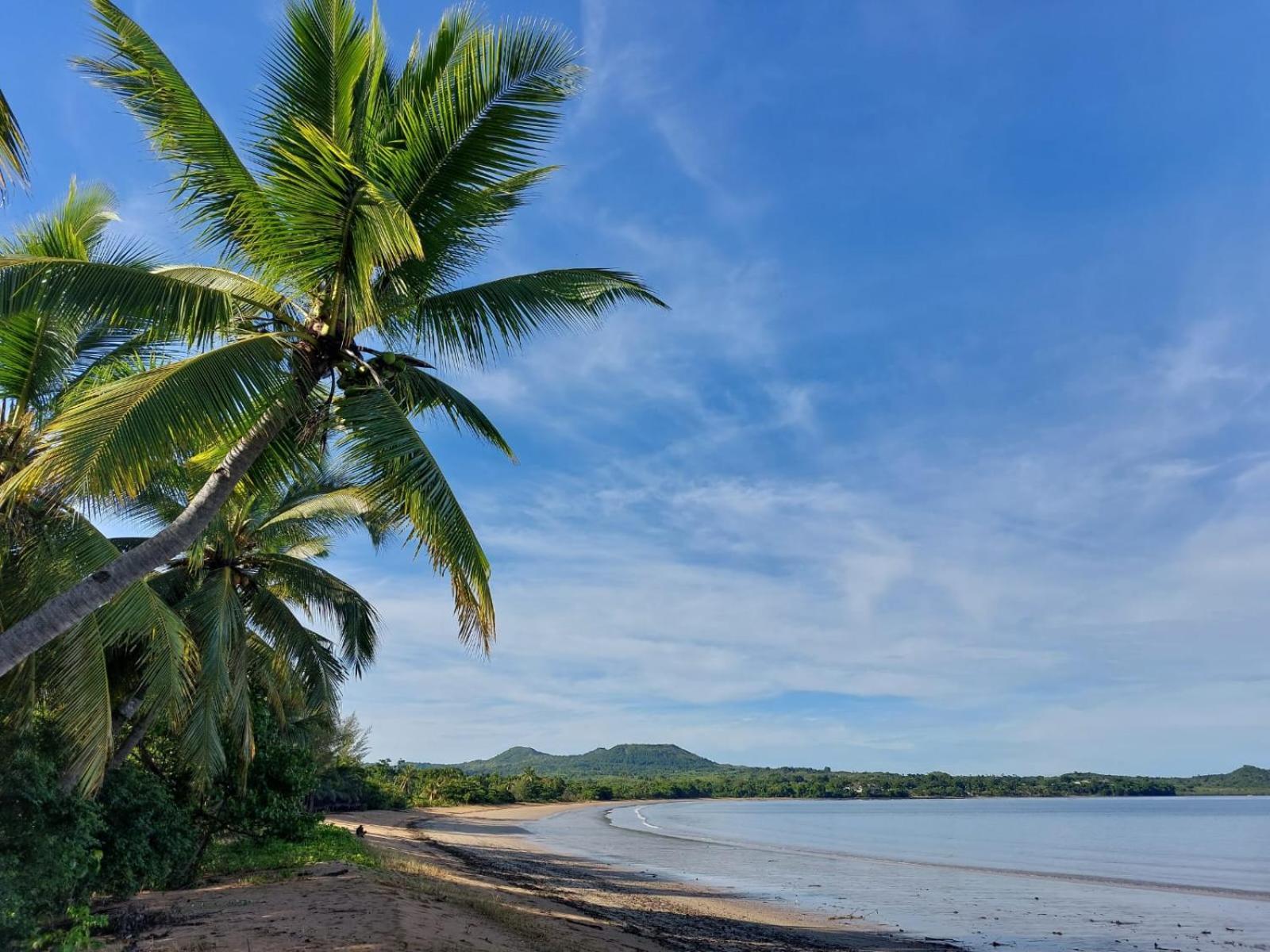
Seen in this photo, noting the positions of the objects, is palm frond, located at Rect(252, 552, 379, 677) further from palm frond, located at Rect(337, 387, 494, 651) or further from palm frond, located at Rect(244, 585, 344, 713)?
palm frond, located at Rect(337, 387, 494, 651)

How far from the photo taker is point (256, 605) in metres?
13.4

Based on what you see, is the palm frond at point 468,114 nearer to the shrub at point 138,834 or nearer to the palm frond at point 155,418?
the palm frond at point 155,418

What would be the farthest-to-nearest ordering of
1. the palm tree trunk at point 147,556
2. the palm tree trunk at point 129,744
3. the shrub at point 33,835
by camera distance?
the palm tree trunk at point 129,744, the shrub at point 33,835, the palm tree trunk at point 147,556

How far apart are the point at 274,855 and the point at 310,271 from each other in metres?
13.3

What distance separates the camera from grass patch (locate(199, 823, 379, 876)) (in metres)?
14.5

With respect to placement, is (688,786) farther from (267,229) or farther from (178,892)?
(267,229)

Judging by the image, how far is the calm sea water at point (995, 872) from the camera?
56.1ft

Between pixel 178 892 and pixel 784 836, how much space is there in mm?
39488

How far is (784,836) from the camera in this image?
45.9 meters

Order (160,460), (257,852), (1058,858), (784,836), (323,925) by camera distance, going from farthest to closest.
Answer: (784,836) < (1058,858) < (257,852) < (323,925) < (160,460)

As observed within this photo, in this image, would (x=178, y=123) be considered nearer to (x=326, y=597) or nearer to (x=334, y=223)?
(x=334, y=223)

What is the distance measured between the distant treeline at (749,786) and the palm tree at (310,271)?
54.2 meters

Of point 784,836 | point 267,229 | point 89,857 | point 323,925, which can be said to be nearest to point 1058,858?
point 784,836

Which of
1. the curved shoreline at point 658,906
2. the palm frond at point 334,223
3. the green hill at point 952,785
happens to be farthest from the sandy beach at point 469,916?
the green hill at point 952,785
